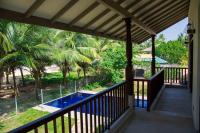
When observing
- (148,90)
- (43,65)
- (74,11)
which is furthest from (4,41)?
(148,90)

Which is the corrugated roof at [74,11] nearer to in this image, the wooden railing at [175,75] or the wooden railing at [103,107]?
the wooden railing at [103,107]

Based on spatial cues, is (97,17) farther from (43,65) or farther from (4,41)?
(43,65)

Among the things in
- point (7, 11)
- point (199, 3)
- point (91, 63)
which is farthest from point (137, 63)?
point (7, 11)

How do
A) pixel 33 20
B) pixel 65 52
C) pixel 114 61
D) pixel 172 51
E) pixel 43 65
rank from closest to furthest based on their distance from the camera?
pixel 33 20
pixel 43 65
pixel 65 52
pixel 114 61
pixel 172 51

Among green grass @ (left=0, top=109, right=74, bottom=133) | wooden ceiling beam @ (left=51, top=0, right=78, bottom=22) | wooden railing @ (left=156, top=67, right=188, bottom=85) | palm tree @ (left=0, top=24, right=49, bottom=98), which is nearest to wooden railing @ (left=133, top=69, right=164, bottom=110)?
wooden ceiling beam @ (left=51, top=0, right=78, bottom=22)

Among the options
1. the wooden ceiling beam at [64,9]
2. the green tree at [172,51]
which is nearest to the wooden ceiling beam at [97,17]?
the wooden ceiling beam at [64,9]

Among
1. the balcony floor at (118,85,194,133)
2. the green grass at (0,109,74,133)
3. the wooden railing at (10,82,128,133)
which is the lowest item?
the green grass at (0,109,74,133)

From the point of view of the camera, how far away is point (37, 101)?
37.1ft

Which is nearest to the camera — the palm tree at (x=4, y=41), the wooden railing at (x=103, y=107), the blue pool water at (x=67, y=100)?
the wooden railing at (x=103, y=107)

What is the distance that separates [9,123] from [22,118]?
21.3 inches

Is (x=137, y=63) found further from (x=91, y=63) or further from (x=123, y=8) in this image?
(x=123, y=8)

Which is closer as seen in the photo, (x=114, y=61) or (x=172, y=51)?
(x=114, y=61)

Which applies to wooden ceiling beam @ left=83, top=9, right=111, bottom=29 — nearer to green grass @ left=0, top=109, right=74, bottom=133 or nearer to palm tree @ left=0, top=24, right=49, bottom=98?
green grass @ left=0, top=109, right=74, bottom=133

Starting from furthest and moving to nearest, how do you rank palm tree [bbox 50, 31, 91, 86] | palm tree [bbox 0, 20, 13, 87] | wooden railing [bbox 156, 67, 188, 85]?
palm tree [bbox 50, 31, 91, 86] < wooden railing [bbox 156, 67, 188, 85] < palm tree [bbox 0, 20, 13, 87]
